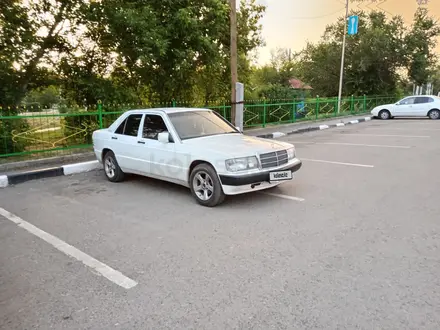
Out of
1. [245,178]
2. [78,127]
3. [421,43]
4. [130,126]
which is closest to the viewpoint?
[245,178]

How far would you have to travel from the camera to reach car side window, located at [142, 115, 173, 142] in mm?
5874

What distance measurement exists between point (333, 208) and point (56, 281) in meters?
3.56

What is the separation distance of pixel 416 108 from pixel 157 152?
18.7 metres

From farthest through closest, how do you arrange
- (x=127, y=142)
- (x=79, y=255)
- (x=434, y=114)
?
(x=434, y=114) < (x=127, y=142) < (x=79, y=255)

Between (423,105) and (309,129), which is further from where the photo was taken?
(423,105)

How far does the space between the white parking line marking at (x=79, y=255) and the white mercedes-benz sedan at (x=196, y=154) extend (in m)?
1.98

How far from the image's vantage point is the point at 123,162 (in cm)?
647

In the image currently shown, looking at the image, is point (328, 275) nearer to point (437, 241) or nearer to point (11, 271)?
point (437, 241)

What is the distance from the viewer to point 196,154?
5125 millimetres

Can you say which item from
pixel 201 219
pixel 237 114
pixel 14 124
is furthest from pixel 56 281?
pixel 237 114

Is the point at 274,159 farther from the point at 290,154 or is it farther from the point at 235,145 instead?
the point at 235,145

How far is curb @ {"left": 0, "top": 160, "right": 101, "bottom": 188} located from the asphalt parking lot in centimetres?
75

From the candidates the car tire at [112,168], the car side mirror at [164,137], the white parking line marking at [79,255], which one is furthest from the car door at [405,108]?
the white parking line marking at [79,255]

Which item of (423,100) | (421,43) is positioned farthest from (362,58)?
(423,100)
